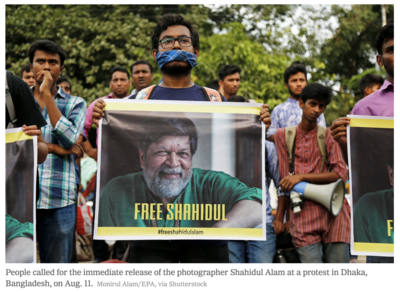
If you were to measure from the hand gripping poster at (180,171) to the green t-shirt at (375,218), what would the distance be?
2.17 ft

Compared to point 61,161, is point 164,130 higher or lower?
higher

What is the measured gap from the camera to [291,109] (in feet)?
16.7

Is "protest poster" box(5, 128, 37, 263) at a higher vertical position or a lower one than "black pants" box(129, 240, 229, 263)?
higher

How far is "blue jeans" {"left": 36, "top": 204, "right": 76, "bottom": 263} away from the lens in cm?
353

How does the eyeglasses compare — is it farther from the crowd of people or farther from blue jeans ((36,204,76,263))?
blue jeans ((36,204,76,263))

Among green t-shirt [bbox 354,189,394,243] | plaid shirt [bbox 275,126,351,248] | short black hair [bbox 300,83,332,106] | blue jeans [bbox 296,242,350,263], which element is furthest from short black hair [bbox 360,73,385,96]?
green t-shirt [bbox 354,189,394,243]

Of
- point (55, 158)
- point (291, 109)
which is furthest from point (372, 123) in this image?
point (55, 158)

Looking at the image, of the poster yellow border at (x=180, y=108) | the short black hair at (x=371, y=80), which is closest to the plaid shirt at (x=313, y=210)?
the poster yellow border at (x=180, y=108)

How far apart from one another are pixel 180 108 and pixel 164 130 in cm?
18

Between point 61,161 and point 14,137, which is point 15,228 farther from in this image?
point 61,161

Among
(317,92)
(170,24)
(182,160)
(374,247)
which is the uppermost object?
(170,24)

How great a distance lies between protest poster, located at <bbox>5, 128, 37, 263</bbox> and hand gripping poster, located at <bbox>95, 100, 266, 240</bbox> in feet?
1.36

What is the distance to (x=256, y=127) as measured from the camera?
120 inches
